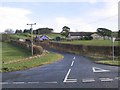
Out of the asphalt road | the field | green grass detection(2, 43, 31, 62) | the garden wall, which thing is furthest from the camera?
the garden wall

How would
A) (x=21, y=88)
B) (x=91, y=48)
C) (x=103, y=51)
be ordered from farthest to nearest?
1. (x=91, y=48)
2. (x=103, y=51)
3. (x=21, y=88)

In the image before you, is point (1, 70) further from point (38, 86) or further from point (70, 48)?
point (70, 48)

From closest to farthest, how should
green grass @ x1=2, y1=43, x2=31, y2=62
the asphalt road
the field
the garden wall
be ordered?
Answer: the asphalt road → the field → green grass @ x1=2, y1=43, x2=31, y2=62 → the garden wall

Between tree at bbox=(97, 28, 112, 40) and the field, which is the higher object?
tree at bbox=(97, 28, 112, 40)

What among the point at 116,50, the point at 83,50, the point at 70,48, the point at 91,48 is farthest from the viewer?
the point at 70,48

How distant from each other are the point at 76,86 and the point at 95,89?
1.46 m

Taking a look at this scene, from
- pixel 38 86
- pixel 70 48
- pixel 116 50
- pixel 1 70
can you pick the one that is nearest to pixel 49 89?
pixel 38 86

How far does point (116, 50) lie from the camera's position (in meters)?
43.8

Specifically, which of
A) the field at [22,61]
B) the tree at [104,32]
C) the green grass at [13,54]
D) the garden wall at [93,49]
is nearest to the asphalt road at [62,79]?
the field at [22,61]

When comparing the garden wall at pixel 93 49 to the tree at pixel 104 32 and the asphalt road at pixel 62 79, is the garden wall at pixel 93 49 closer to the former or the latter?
the asphalt road at pixel 62 79

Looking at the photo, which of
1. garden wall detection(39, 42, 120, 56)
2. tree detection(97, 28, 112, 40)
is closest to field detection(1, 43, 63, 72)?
garden wall detection(39, 42, 120, 56)

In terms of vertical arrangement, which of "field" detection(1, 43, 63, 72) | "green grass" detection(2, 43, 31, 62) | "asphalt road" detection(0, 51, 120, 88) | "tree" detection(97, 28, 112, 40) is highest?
"tree" detection(97, 28, 112, 40)

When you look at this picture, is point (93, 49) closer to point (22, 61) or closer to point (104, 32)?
point (22, 61)

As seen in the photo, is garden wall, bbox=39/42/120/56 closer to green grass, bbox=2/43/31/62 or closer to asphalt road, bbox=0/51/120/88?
green grass, bbox=2/43/31/62
